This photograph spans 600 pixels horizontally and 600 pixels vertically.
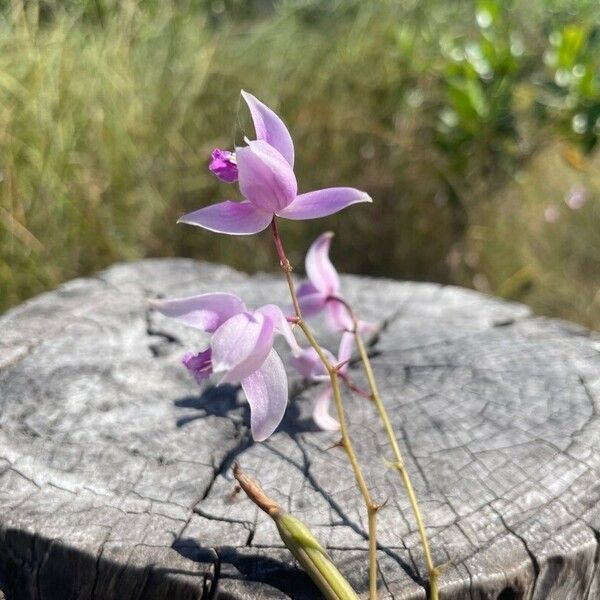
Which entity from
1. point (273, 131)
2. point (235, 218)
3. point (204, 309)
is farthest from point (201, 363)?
point (273, 131)

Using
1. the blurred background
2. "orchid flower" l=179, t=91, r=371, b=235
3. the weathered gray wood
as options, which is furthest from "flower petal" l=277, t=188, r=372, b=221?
the blurred background

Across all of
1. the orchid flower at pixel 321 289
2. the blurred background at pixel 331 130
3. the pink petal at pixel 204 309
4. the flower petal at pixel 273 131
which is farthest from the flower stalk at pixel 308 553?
the blurred background at pixel 331 130

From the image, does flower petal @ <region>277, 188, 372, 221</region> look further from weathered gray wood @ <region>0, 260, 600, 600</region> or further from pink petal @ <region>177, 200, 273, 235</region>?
weathered gray wood @ <region>0, 260, 600, 600</region>

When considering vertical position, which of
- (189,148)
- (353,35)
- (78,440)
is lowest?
(78,440)

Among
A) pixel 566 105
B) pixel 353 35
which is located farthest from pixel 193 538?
pixel 353 35

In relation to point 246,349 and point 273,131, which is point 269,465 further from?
point 273,131

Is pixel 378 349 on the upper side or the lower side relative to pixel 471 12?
lower

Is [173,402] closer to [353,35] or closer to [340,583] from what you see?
[340,583]
